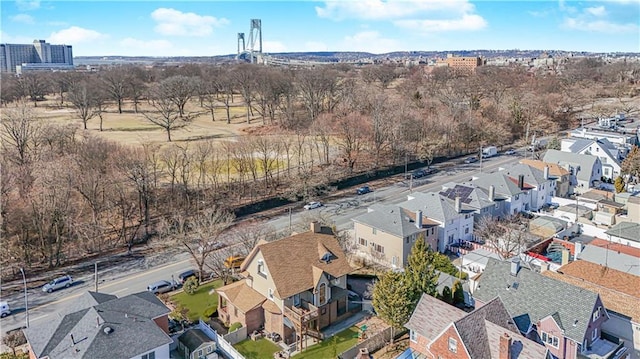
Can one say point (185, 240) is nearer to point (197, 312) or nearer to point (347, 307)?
point (197, 312)

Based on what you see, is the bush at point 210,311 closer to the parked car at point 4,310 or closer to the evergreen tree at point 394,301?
the evergreen tree at point 394,301

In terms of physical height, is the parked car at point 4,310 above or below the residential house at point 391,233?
below

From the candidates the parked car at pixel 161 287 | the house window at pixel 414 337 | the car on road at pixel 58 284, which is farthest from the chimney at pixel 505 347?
the car on road at pixel 58 284

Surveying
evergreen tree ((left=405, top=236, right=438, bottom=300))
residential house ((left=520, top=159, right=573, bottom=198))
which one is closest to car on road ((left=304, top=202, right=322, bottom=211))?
evergreen tree ((left=405, top=236, right=438, bottom=300))

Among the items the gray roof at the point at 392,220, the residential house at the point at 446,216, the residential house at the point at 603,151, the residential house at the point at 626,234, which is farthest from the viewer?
the residential house at the point at 603,151

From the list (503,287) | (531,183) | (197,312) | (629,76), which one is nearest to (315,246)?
(197,312)

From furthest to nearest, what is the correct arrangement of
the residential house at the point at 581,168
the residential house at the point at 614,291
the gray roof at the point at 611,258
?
the residential house at the point at 581,168 → the gray roof at the point at 611,258 → the residential house at the point at 614,291

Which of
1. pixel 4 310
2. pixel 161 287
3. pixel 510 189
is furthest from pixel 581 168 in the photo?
pixel 4 310
